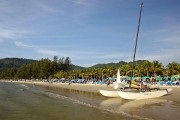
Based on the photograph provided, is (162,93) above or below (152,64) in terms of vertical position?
below

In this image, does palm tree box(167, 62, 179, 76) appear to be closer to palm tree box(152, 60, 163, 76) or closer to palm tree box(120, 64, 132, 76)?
palm tree box(152, 60, 163, 76)

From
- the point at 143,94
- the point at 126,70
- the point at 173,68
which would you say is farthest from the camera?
the point at 126,70

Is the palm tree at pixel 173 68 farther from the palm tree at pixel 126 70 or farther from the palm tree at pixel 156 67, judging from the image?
the palm tree at pixel 126 70

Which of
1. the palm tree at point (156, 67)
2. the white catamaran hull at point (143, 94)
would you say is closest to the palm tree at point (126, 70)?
the palm tree at point (156, 67)

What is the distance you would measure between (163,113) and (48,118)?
991cm

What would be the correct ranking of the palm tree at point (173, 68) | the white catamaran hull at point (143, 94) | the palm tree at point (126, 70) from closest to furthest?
the white catamaran hull at point (143, 94) → the palm tree at point (173, 68) → the palm tree at point (126, 70)

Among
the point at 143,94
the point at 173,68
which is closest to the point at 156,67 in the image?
the point at 173,68

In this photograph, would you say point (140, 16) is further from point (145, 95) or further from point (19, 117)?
point (19, 117)

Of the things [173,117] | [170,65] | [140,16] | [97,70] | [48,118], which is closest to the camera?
[173,117]

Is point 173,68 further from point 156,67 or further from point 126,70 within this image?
A: point 126,70

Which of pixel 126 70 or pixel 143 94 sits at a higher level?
pixel 126 70

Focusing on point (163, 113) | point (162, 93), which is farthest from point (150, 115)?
point (162, 93)

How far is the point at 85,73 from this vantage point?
159625 mm

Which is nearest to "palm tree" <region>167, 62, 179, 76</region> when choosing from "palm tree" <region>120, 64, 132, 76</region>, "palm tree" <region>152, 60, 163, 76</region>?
"palm tree" <region>152, 60, 163, 76</region>
